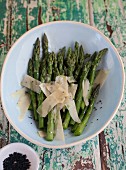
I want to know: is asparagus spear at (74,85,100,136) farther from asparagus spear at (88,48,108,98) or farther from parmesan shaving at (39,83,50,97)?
parmesan shaving at (39,83,50,97)

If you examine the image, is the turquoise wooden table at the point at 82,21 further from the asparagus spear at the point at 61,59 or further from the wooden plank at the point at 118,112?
the asparagus spear at the point at 61,59

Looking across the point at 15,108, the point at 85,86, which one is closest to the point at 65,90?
the point at 85,86

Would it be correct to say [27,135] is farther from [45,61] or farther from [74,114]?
[45,61]

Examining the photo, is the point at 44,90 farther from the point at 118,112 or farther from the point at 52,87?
the point at 118,112

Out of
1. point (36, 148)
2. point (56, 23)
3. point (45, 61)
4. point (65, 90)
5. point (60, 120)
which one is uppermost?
point (56, 23)

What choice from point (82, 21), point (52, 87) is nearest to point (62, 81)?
point (52, 87)
